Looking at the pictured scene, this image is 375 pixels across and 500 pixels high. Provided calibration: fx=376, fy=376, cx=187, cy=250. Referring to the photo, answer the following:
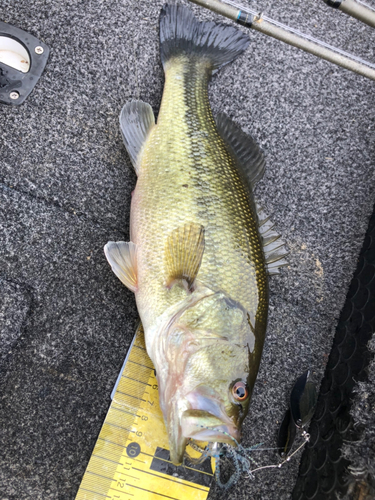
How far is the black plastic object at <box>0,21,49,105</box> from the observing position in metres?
1.44

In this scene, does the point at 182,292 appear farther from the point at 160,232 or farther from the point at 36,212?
the point at 36,212

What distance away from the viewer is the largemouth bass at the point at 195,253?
3.44 ft

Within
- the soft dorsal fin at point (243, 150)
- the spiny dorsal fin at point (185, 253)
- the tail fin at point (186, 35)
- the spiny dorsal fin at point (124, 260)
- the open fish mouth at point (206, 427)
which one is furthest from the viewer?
the tail fin at point (186, 35)

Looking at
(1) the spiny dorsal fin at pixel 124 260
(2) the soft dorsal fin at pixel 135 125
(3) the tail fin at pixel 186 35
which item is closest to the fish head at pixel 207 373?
(1) the spiny dorsal fin at pixel 124 260

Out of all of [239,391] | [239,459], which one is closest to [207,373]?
[239,391]

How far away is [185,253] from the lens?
1138 millimetres

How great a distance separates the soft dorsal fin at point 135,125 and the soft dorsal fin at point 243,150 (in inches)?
10.6

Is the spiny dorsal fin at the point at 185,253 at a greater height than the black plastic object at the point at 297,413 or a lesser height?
greater

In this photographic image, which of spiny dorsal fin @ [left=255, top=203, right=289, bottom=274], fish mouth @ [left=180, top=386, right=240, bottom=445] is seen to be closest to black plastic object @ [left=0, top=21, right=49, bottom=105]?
spiny dorsal fin @ [left=255, top=203, right=289, bottom=274]

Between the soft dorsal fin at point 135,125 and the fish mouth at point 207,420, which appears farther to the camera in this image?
the soft dorsal fin at point 135,125

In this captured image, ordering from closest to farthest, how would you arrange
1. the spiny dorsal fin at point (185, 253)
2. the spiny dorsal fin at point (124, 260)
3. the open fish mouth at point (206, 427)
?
the open fish mouth at point (206, 427)
the spiny dorsal fin at point (185, 253)
the spiny dorsal fin at point (124, 260)

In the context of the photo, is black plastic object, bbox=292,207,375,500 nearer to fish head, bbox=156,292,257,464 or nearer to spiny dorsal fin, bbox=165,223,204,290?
fish head, bbox=156,292,257,464

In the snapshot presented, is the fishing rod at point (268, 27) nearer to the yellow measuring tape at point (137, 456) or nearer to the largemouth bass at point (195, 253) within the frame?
the largemouth bass at point (195, 253)

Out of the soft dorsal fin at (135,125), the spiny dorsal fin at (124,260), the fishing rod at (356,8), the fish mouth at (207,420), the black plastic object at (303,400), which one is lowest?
the fish mouth at (207,420)
